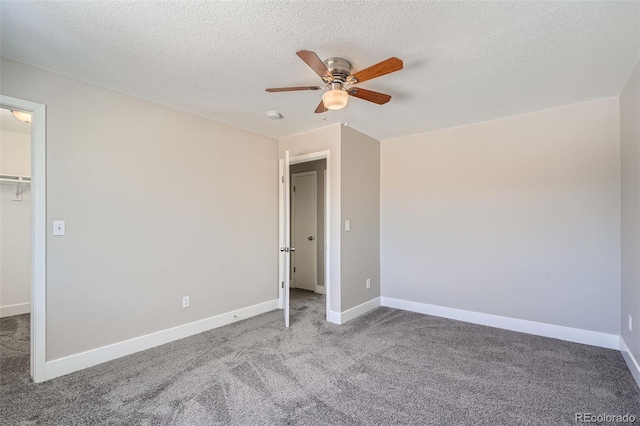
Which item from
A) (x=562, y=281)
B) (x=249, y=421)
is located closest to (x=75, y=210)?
(x=249, y=421)

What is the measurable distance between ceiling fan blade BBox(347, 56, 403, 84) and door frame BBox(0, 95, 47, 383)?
2406 millimetres

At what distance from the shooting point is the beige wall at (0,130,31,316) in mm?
3895

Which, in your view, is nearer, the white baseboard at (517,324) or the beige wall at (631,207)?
the beige wall at (631,207)

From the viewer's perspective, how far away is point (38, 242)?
2.29 meters

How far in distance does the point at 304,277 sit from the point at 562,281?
3.67 m

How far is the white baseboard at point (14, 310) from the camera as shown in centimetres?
386

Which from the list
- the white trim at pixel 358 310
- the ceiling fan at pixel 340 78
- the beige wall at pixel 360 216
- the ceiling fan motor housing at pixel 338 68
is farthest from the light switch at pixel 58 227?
the white trim at pixel 358 310

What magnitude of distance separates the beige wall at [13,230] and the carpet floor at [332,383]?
34.6 inches

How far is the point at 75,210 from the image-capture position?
2482 mm

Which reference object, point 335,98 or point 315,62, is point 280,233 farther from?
point 315,62

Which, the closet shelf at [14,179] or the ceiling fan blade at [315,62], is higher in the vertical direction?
the ceiling fan blade at [315,62]

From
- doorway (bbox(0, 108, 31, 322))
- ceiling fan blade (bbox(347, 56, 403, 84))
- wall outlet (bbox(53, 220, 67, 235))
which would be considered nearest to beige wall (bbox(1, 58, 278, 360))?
wall outlet (bbox(53, 220, 67, 235))

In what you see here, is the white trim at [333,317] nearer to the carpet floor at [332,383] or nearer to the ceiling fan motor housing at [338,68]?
the carpet floor at [332,383]

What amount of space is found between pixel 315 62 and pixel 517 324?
136 inches
